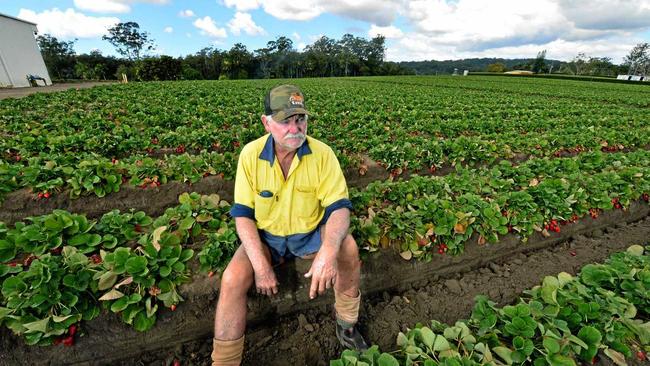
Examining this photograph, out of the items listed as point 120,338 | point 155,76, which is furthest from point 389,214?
point 155,76

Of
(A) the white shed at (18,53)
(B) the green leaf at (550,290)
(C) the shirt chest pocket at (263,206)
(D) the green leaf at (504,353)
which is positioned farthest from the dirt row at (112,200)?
(A) the white shed at (18,53)

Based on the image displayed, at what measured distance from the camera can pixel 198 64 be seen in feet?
226

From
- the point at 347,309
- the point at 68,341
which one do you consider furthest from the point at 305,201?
the point at 68,341

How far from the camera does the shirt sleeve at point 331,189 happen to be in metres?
2.31

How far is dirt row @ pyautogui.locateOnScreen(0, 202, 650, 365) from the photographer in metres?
2.35

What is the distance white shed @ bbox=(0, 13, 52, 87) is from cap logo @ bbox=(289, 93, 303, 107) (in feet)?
135

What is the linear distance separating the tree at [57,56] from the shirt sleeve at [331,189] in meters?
79.6

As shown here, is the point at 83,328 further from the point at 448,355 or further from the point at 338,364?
the point at 448,355

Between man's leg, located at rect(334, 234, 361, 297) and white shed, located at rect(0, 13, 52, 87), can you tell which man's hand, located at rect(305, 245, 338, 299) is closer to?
man's leg, located at rect(334, 234, 361, 297)

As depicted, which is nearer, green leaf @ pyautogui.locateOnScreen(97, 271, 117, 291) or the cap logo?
the cap logo

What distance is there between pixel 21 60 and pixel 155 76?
1672cm

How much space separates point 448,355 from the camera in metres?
1.94

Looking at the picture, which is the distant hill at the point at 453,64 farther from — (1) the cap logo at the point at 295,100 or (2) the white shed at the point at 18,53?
(1) the cap logo at the point at 295,100

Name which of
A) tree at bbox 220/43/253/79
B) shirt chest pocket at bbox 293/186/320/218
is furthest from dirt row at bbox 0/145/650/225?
tree at bbox 220/43/253/79
